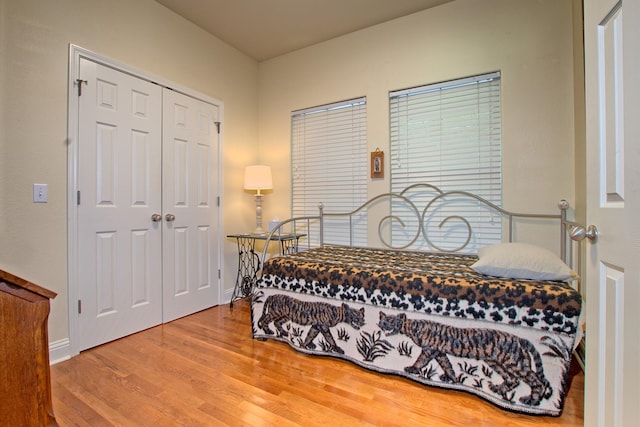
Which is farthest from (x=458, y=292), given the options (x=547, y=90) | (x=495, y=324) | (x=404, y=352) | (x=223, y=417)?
(x=547, y=90)

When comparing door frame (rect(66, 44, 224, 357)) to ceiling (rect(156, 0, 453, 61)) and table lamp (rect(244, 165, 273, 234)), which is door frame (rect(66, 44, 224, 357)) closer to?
ceiling (rect(156, 0, 453, 61))

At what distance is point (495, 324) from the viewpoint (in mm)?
1469

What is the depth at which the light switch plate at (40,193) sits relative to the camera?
1780 millimetres

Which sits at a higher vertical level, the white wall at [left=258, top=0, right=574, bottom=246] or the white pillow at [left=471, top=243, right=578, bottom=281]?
the white wall at [left=258, top=0, right=574, bottom=246]

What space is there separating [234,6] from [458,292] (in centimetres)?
266

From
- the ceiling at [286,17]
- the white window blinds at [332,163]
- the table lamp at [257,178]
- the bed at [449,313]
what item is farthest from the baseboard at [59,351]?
the ceiling at [286,17]

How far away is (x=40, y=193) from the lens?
1799mm

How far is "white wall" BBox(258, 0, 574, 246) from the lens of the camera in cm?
204

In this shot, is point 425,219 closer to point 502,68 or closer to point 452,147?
point 452,147

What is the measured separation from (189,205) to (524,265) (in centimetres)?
249

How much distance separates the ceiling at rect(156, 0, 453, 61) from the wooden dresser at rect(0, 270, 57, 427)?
2.49 m

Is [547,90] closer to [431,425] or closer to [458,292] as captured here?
[458,292]

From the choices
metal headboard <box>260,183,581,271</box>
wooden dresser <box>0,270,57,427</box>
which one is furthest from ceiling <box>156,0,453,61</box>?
wooden dresser <box>0,270,57,427</box>

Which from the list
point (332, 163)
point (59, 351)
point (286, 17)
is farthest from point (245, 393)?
point (286, 17)
